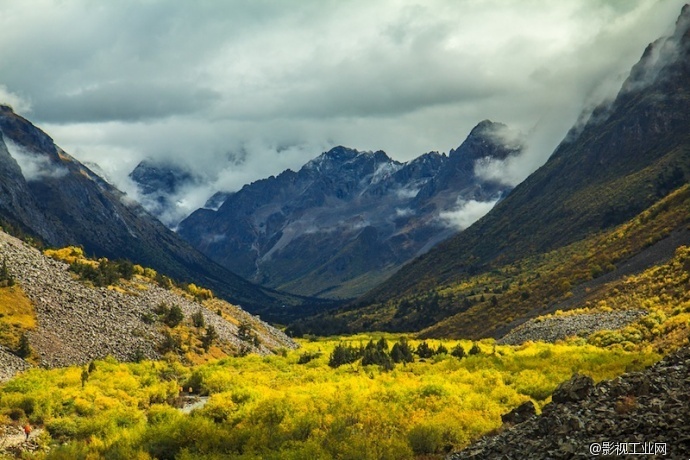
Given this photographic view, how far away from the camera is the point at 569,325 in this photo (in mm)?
76312

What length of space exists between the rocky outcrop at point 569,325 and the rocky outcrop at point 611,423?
4522cm

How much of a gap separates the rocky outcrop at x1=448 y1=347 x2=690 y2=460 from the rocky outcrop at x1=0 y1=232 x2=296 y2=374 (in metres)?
43.4

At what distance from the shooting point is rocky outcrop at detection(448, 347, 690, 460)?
18219mm

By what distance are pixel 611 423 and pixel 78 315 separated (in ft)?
183

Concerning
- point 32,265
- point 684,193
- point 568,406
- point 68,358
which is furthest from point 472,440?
point 684,193

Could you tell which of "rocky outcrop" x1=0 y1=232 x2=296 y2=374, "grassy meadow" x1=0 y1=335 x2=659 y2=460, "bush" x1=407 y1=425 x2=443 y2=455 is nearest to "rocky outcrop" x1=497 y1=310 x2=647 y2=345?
"grassy meadow" x1=0 y1=335 x2=659 y2=460

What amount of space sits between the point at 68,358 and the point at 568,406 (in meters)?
46.3

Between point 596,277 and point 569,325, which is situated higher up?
point 596,277

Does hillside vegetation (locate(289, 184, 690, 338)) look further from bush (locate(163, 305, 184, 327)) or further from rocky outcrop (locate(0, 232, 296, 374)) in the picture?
bush (locate(163, 305, 184, 327))

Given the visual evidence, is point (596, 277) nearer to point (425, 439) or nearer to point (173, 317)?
point (173, 317)

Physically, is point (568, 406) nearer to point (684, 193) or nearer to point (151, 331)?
point (151, 331)

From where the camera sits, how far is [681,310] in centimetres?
6250

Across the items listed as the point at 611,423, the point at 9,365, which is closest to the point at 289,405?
the point at 611,423

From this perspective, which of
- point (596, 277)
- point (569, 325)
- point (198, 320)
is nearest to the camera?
point (198, 320)
